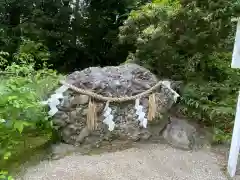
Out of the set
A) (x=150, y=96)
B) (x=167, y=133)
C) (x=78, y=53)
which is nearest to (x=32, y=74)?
(x=150, y=96)

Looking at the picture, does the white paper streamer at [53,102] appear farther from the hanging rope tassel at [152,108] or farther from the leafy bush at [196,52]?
the leafy bush at [196,52]

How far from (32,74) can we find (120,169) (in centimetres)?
173

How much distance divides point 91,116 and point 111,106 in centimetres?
29

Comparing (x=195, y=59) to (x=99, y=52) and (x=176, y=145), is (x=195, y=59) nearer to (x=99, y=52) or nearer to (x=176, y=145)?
(x=176, y=145)

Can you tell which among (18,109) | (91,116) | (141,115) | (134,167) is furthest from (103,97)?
(18,109)

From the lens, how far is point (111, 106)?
369cm

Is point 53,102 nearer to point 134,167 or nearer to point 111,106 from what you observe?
point 111,106

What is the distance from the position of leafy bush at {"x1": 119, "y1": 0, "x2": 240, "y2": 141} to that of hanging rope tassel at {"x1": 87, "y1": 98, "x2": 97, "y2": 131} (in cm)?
136

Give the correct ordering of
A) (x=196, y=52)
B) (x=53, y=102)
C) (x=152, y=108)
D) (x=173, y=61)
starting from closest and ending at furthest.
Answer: (x=53, y=102), (x=152, y=108), (x=196, y=52), (x=173, y=61)

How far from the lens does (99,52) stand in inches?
285

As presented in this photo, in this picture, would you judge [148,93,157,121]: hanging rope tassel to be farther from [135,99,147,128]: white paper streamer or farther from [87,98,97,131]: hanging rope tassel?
[87,98,97,131]: hanging rope tassel

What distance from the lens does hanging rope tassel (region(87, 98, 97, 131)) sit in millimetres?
3521

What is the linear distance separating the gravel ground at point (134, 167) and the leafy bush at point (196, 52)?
0.72m

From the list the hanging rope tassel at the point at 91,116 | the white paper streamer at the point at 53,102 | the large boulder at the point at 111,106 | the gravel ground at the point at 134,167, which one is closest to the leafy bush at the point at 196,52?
the large boulder at the point at 111,106
